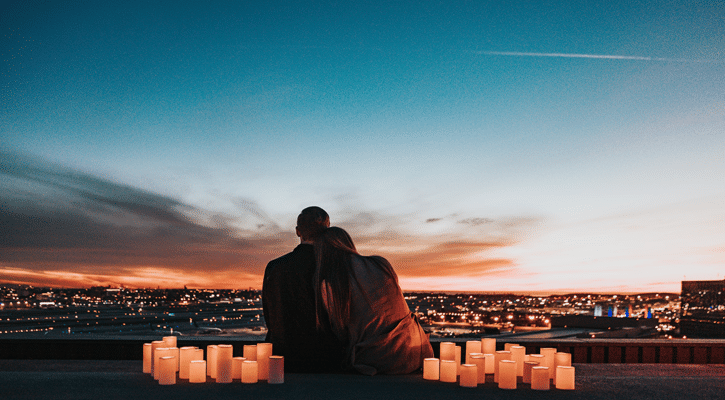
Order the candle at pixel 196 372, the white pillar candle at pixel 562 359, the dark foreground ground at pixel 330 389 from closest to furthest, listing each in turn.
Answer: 1. the dark foreground ground at pixel 330 389
2. the candle at pixel 196 372
3. the white pillar candle at pixel 562 359

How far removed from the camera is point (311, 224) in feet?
15.5

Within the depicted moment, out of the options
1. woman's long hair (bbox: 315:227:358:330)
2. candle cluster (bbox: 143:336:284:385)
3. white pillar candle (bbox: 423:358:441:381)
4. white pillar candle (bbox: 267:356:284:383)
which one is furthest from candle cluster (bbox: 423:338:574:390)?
candle cluster (bbox: 143:336:284:385)

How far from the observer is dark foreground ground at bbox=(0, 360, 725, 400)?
3.35m

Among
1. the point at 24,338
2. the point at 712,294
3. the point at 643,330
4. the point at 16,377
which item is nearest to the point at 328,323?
the point at 16,377

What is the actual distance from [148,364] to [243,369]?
1.07m

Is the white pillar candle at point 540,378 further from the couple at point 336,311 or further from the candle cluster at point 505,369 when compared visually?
the couple at point 336,311

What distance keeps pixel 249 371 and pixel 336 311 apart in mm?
907

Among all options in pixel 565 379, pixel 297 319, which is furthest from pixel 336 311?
pixel 565 379

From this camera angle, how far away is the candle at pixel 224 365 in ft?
12.9

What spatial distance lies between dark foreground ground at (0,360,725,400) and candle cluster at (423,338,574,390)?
0.08m

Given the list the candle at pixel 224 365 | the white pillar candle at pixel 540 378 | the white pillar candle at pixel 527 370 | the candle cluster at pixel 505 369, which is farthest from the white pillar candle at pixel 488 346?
the candle at pixel 224 365

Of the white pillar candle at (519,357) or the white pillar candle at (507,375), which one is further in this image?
the white pillar candle at (519,357)

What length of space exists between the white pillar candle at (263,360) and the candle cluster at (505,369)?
1.27m

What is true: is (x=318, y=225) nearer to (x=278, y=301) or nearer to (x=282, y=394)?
(x=278, y=301)
